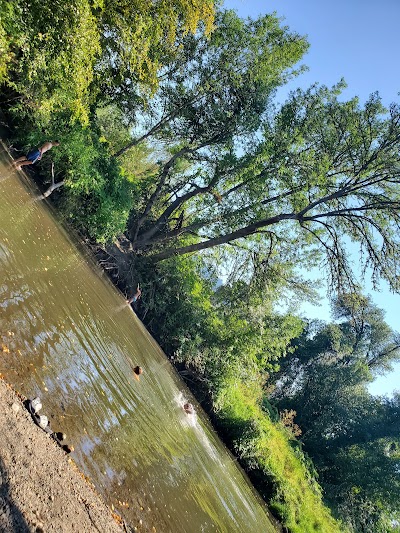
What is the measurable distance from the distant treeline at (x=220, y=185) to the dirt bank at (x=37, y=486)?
44.0 feet

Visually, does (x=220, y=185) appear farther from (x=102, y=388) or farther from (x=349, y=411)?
(x=349, y=411)

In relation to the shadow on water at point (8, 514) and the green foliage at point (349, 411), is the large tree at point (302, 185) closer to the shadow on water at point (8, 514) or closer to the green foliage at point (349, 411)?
the green foliage at point (349, 411)

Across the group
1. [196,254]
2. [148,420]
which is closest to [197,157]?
[196,254]

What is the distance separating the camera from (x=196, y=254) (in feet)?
85.1

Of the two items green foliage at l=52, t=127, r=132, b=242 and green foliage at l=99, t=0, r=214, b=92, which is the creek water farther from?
green foliage at l=99, t=0, r=214, b=92

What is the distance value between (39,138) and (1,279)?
9925 millimetres

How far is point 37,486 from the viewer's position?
5.36 metres

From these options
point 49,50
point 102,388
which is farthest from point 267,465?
point 49,50

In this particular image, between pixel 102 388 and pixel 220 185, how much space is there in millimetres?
15658

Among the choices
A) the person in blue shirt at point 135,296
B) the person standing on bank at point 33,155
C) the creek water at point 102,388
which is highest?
the person standing on bank at point 33,155

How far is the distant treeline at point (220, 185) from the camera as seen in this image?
18516 mm

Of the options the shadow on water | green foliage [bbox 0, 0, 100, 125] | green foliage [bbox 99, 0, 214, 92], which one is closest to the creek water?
the shadow on water

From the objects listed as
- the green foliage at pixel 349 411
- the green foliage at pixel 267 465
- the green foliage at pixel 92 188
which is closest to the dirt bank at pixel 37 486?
the green foliage at pixel 92 188

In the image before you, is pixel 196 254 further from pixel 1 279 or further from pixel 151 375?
pixel 1 279
